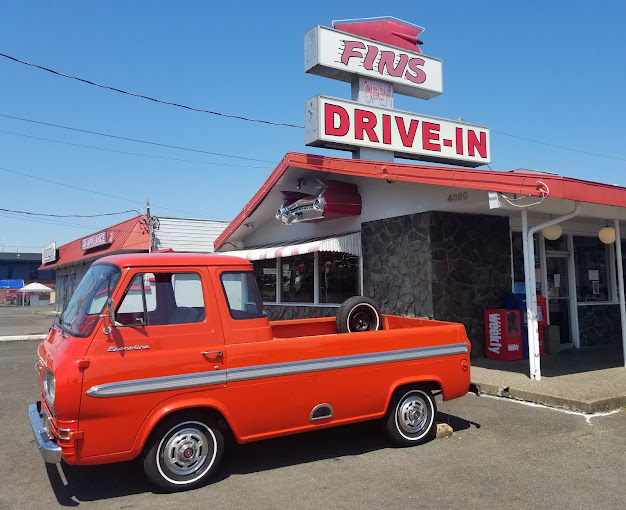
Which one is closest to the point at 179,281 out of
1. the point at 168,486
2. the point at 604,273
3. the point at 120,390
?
the point at 120,390

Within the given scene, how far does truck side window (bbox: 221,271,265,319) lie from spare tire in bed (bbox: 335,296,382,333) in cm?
140

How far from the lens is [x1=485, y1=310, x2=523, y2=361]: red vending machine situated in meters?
9.38

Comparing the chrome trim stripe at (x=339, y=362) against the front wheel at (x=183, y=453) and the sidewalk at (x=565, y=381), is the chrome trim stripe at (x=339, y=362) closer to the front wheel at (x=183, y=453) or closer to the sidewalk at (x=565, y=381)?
the front wheel at (x=183, y=453)

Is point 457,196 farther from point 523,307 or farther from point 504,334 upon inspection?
point 504,334

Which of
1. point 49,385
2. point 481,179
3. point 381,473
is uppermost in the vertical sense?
point 481,179

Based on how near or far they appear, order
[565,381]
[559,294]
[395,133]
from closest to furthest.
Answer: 1. [565,381]
2. [559,294]
3. [395,133]

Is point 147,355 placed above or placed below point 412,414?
above

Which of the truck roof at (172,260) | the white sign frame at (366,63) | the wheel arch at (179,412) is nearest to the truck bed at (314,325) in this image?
the truck roof at (172,260)

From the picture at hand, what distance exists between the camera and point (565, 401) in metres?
6.69

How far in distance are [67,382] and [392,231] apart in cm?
738

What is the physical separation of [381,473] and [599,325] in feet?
30.0

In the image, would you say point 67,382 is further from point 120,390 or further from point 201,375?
point 201,375

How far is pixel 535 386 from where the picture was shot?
741 cm

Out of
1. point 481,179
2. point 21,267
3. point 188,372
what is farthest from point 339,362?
point 21,267
